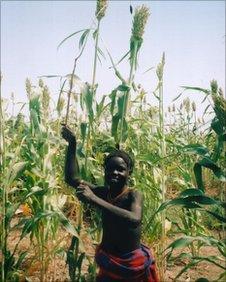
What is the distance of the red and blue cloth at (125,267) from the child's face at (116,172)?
1.49ft

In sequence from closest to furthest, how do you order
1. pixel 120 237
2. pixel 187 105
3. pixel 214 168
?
pixel 214 168
pixel 120 237
pixel 187 105

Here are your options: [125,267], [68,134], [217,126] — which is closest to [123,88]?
[68,134]

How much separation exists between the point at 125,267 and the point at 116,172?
597 mm

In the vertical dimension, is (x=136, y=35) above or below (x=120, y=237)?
above

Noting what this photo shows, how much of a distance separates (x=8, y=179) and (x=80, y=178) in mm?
506

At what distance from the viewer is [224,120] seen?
6.94ft

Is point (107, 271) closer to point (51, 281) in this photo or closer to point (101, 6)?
point (51, 281)

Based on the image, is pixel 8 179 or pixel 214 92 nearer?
pixel 214 92

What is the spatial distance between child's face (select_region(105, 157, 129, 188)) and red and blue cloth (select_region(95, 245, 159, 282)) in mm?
454

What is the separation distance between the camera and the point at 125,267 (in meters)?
2.38

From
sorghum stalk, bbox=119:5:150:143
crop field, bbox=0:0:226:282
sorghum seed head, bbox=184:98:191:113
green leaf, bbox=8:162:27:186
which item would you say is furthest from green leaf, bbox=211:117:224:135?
sorghum seed head, bbox=184:98:191:113

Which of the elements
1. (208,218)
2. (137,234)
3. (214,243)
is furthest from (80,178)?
(208,218)

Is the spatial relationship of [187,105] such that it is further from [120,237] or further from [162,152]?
[120,237]

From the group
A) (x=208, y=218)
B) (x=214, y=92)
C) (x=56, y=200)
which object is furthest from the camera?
(x=208, y=218)
